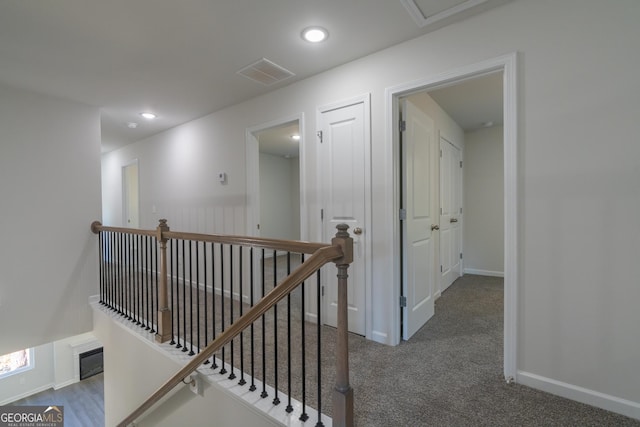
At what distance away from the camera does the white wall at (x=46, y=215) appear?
9.41 feet

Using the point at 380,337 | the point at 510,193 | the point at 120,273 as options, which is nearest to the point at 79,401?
the point at 120,273

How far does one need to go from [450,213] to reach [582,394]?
2.74m

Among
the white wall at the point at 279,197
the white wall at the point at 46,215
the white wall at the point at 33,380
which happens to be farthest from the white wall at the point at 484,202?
the white wall at the point at 33,380

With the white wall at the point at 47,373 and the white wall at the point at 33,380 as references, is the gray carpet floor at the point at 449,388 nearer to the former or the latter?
the white wall at the point at 47,373

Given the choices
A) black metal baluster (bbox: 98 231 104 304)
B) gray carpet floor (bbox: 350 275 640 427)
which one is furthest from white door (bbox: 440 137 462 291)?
black metal baluster (bbox: 98 231 104 304)

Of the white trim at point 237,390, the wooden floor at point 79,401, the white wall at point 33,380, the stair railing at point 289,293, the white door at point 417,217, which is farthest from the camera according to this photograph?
the white wall at point 33,380

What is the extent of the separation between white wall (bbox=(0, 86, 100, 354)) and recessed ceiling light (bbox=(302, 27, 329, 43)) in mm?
2970

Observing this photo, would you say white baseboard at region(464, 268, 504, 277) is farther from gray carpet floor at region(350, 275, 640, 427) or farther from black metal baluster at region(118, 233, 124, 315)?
black metal baluster at region(118, 233, 124, 315)

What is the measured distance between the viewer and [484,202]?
4.70 m

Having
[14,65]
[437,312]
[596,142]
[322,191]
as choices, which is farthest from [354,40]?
[14,65]

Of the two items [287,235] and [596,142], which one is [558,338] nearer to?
[596,142]

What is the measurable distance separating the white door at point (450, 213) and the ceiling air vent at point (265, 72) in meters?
2.18

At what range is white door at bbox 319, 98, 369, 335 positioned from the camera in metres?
2.41

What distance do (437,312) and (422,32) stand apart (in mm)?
2627
